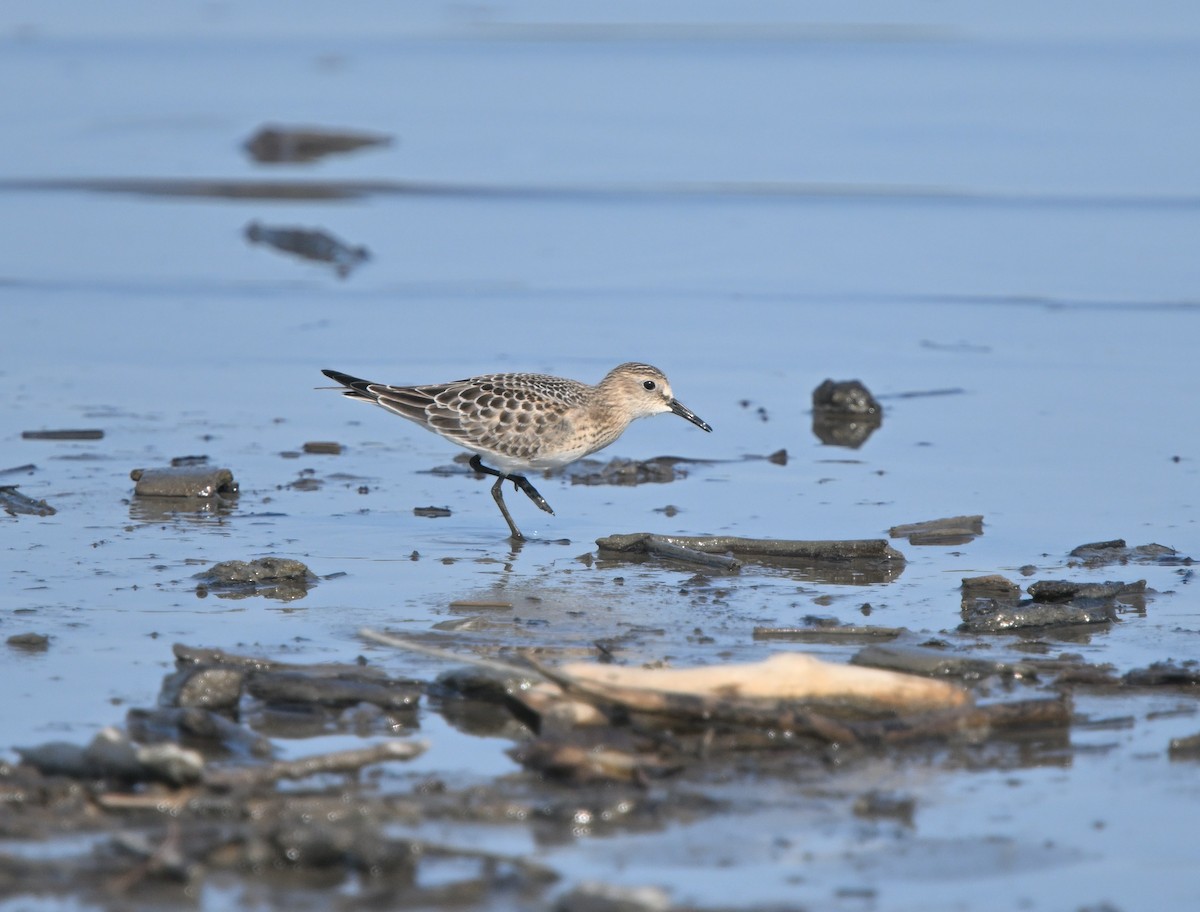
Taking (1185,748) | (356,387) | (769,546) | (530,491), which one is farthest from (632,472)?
(1185,748)

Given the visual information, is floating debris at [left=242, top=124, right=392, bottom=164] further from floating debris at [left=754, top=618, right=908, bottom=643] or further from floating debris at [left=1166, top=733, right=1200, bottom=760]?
floating debris at [left=1166, top=733, right=1200, bottom=760]

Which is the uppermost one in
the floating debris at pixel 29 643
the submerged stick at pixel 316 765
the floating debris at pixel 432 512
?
the floating debris at pixel 432 512

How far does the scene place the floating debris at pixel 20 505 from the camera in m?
8.51

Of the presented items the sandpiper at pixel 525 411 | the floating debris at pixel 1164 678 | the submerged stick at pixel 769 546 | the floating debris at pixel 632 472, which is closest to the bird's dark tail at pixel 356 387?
the sandpiper at pixel 525 411

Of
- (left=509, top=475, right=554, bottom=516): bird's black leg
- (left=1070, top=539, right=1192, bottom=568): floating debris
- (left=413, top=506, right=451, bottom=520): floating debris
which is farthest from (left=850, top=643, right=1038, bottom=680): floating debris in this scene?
(left=413, top=506, right=451, bottom=520): floating debris

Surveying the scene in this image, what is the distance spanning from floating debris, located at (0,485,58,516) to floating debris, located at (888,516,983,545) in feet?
13.0

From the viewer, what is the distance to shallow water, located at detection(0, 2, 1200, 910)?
18.0 ft

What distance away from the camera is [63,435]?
396 inches

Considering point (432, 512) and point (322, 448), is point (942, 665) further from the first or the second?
point (322, 448)

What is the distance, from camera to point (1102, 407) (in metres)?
10.9

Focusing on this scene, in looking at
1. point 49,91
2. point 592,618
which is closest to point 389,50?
point 49,91

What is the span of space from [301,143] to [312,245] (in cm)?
437

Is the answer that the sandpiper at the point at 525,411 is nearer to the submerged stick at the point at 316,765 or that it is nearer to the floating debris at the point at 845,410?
the floating debris at the point at 845,410

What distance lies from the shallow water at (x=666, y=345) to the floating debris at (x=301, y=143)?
1.40 ft
